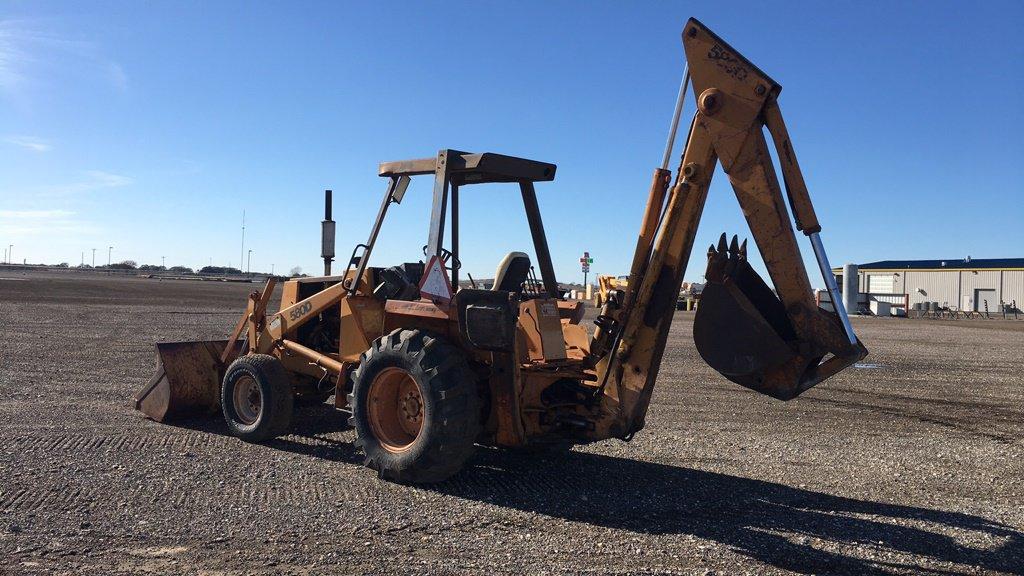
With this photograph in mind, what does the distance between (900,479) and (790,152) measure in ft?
10.1

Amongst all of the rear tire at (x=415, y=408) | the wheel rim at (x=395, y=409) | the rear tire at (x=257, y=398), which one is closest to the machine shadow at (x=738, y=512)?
the rear tire at (x=415, y=408)

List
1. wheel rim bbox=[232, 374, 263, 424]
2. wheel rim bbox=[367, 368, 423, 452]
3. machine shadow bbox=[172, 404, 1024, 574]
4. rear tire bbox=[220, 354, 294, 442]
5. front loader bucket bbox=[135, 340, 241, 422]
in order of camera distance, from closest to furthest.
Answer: machine shadow bbox=[172, 404, 1024, 574]
wheel rim bbox=[367, 368, 423, 452]
rear tire bbox=[220, 354, 294, 442]
wheel rim bbox=[232, 374, 263, 424]
front loader bucket bbox=[135, 340, 241, 422]

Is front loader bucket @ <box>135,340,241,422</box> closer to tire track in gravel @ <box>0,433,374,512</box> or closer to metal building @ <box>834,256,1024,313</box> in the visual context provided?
tire track in gravel @ <box>0,433,374,512</box>

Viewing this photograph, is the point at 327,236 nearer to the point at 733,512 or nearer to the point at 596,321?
the point at 596,321

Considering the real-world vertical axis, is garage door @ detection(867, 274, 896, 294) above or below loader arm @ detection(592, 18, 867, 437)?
above

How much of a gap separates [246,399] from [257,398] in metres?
0.11

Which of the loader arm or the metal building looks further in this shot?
the metal building

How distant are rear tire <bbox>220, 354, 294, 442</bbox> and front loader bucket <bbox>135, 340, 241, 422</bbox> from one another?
2.89 ft

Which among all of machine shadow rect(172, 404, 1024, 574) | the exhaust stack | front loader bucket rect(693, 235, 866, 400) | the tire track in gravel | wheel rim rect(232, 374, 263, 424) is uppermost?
the exhaust stack

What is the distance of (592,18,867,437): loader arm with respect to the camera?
5602mm

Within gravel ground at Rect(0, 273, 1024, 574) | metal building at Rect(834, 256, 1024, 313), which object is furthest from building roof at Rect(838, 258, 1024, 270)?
gravel ground at Rect(0, 273, 1024, 574)

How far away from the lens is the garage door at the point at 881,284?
2447 inches

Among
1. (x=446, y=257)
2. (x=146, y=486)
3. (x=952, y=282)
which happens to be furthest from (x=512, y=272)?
(x=952, y=282)

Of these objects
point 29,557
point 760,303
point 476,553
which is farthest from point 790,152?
point 29,557
